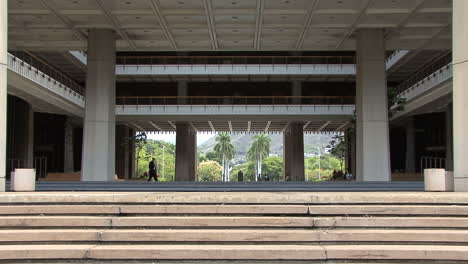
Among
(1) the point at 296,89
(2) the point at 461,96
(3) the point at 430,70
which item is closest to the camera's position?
(2) the point at 461,96

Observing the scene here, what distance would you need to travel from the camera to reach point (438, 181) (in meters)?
12.6

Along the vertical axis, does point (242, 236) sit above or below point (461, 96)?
below

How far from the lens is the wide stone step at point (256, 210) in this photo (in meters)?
8.39

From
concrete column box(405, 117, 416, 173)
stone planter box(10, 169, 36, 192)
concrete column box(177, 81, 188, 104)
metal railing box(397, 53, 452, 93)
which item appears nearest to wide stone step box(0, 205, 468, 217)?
stone planter box(10, 169, 36, 192)

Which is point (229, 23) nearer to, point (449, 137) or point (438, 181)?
point (438, 181)

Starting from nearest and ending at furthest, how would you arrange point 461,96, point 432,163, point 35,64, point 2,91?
point 2,91
point 461,96
point 35,64
point 432,163

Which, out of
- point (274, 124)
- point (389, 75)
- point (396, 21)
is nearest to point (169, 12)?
point (396, 21)

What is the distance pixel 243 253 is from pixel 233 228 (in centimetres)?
89

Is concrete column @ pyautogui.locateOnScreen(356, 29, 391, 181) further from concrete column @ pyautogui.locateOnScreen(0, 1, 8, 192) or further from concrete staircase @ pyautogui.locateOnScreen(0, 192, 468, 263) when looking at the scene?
concrete column @ pyautogui.locateOnScreen(0, 1, 8, 192)

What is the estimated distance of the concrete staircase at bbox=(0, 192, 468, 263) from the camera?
7289 mm

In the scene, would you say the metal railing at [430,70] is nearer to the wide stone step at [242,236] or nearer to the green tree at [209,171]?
the wide stone step at [242,236]

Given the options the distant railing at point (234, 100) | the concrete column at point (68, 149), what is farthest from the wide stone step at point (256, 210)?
the concrete column at point (68, 149)

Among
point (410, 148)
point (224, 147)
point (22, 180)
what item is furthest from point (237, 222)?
point (224, 147)

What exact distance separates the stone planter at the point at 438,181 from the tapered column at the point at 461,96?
0.35 meters
